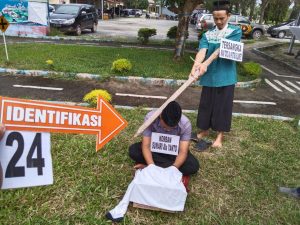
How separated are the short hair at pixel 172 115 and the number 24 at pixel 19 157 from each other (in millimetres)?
1330

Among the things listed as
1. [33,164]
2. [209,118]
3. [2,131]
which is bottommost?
[209,118]

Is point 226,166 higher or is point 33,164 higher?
point 33,164

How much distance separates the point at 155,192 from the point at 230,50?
2072mm

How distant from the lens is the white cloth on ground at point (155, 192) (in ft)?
9.48

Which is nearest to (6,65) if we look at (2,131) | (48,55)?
(48,55)

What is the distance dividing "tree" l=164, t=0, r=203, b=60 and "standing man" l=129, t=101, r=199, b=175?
22.9 ft

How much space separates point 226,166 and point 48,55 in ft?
25.4

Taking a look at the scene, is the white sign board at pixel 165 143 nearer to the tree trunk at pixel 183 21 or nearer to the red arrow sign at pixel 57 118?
the red arrow sign at pixel 57 118

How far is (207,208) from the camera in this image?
3242 mm

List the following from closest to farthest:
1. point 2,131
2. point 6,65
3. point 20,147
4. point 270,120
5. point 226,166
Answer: point 2,131 < point 20,147 < point 226,166 < point 270,120 < point 6,65

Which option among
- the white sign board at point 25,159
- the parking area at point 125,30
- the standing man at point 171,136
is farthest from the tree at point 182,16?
the white sign board at point 25,159

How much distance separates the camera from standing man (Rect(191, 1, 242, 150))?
386cm

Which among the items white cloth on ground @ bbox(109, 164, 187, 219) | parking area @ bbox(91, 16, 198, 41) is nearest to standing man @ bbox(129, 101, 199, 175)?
white cloth on ground @ bbox(109, 164, 187, 219)

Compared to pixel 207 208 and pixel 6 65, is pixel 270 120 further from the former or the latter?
pixel 6 65
